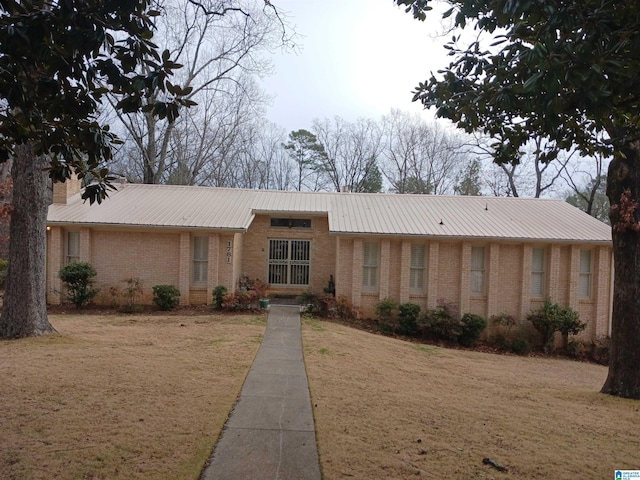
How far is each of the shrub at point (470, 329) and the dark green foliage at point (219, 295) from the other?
830cm

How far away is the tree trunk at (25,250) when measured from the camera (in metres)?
8.75

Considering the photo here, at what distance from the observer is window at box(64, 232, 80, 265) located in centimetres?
1491

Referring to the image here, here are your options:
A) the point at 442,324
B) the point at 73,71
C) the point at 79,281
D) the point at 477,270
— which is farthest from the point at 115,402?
the point at 477,270

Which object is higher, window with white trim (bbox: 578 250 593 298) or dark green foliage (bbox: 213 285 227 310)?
window with white trim (bbox: 578 250 593 298)

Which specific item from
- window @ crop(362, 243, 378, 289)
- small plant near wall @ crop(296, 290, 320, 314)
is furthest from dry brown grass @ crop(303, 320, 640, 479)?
window @ crop(362, 243, 378, 289)

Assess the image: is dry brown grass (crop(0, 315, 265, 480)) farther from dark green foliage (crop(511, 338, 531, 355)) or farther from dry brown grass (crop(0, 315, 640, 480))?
dark green foliage (crop(511, 338, 531, 355))

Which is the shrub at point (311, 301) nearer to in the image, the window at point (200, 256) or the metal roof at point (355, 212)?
the metal roof at point (355, 212)

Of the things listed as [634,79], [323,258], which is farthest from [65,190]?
[634,79]

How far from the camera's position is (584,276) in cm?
1516

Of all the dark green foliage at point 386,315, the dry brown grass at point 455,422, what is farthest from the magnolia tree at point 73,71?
the dark green foliage at point 386,315

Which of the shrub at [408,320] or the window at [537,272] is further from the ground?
the window at [537,272]

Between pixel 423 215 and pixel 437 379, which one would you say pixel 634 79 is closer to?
pixel 437 379

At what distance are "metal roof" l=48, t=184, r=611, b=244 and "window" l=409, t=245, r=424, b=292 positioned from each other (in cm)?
83

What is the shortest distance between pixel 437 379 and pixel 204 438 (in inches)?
203
